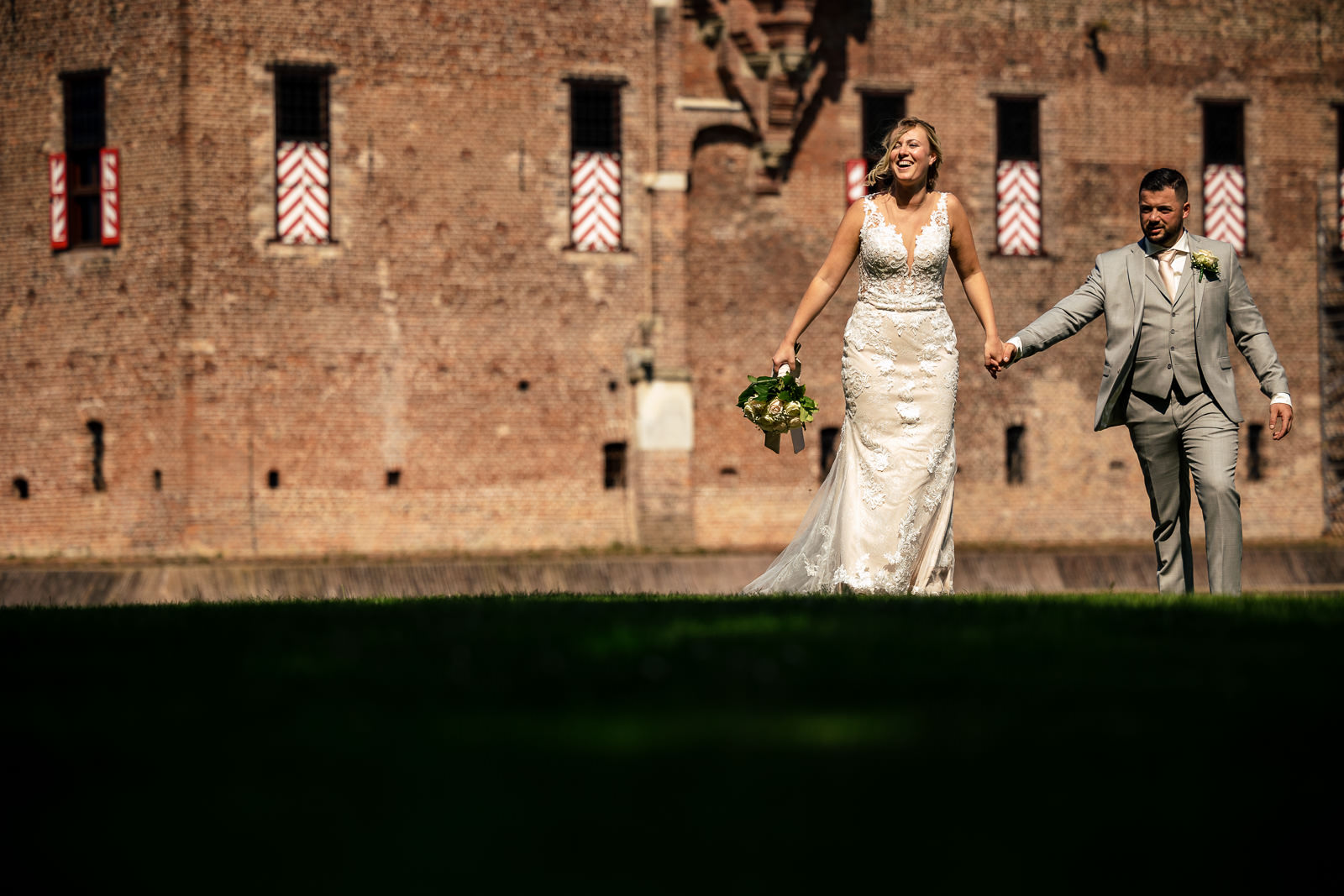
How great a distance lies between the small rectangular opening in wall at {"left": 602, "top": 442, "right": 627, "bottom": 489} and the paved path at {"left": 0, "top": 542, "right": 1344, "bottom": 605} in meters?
5.49

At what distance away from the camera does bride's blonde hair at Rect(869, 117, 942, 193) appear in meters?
8.25

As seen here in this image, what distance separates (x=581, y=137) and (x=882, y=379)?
16.9m

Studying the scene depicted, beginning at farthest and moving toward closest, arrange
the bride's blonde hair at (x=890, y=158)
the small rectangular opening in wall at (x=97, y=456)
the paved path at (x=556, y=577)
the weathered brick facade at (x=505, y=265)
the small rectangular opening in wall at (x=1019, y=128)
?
the small rectangular opening in wall at (x=1019, y=128), the small rectangular opening in wall at (x=97, y=456), the weathered brick facade at (x=505, y=265), the paved path at (x=556, y=577), the bride's blonde hair at (x=890, y=158)

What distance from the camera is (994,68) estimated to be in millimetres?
26234

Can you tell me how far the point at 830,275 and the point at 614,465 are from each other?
16.4 m

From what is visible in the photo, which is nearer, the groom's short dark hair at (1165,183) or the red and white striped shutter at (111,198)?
the groom's short dark hair at (1165,183)

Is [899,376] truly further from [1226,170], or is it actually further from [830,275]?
[1226,170]

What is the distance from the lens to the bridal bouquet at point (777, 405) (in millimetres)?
8641

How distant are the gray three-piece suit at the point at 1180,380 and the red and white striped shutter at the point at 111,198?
17.4 meters

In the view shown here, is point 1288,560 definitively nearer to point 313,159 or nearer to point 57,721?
point 313,159

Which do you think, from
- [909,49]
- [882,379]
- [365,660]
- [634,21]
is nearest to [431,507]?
[634,21]

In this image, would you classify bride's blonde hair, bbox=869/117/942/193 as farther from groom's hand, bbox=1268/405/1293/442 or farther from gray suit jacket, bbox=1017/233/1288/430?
groom's hand, bbox=1268/405/1293/442

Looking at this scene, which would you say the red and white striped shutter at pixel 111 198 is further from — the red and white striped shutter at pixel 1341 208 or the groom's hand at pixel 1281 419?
the groom's hand at pixel 1281 419

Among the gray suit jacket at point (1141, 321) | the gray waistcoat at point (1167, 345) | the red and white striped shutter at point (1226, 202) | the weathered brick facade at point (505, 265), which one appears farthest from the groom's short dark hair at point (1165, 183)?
the red and white striped shutter at point (1226, 202)
